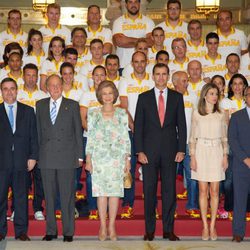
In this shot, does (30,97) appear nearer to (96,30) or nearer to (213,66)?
(96,30)

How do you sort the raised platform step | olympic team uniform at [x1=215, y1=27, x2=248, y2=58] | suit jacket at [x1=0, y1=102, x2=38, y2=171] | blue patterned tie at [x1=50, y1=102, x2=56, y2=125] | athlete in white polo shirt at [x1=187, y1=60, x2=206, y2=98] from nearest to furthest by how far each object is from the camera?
suit jacket at [x1=0, y1=102, x2=38, y2=171], blue patterned tie at [x1=50, y1=102, x2=56, y2=125], the raised platform step, athlete in white polo shirt at [x1=187, y1=60, x2=206, y2=98], olympic team uniform at [x1=215, y1=27, x2=248, y2=58]

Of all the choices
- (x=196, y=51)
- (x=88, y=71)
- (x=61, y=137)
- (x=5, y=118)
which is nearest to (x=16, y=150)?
(x=5, y=118)

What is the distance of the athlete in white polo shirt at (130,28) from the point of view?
9992 millimetres

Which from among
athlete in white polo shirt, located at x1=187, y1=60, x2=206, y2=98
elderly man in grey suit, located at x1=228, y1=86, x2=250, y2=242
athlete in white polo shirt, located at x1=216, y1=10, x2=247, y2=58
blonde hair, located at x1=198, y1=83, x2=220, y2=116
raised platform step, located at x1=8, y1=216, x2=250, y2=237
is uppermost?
athlete in white polo shirt, located at x1=216, y1=10, x2=247, y2=58

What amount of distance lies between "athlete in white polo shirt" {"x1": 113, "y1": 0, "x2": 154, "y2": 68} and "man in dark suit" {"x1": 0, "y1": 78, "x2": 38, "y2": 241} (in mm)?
2833

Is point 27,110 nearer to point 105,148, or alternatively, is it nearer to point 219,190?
point 105,148

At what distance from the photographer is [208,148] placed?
24.7 feet

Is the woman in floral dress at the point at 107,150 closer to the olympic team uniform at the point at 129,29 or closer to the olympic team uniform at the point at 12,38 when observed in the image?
the olympic team uniform at the point at 129,29

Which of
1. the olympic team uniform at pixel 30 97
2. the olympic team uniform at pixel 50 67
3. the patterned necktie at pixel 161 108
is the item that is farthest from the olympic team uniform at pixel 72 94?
the patterned necktie at pixel 161 108

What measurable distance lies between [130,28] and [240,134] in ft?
10.3

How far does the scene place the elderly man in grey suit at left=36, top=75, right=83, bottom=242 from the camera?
7340 mm

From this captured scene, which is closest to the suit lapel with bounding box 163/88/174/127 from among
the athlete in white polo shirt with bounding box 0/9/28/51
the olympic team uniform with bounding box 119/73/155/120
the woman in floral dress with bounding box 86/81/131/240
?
the woman in floral dress with bounding box 86/81/131/240

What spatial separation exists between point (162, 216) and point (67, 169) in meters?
1.12

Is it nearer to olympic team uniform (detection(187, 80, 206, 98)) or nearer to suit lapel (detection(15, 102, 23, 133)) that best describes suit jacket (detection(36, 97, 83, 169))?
suit lapel (detection(15, 102, 23, 133))
